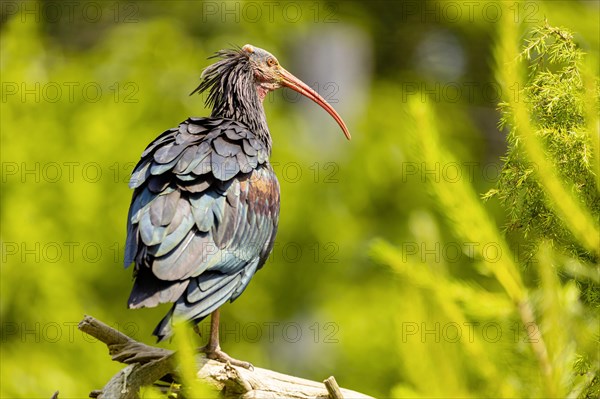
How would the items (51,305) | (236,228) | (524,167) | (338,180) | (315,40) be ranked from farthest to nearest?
(315,40), (338,180), (51,305), (236,228), (524,167)

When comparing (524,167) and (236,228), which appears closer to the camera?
(524,167)

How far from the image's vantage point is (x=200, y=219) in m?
5.08

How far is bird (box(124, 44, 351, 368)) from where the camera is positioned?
480 centimetres

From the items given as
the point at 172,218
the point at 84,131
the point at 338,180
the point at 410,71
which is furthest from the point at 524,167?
the point at 410,71

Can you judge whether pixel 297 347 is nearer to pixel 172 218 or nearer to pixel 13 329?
pixel 13 329

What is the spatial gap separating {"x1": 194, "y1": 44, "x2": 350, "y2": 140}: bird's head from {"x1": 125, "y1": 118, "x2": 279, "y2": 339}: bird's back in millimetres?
742

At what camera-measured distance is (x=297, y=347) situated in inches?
567

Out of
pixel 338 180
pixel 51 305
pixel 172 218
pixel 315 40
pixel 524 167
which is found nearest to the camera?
pixel 524 167

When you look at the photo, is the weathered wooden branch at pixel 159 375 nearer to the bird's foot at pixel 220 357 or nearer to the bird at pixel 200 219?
the bird's foot at pixel 220 357

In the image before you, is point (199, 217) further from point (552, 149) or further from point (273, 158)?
point (273, 158)

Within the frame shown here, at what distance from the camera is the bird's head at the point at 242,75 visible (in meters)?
6.66

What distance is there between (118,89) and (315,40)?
4.08 metres

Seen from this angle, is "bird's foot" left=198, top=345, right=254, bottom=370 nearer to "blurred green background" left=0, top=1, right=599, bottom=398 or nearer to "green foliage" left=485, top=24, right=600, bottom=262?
"green foliage" left=485, top=24, right=600, bottom=262

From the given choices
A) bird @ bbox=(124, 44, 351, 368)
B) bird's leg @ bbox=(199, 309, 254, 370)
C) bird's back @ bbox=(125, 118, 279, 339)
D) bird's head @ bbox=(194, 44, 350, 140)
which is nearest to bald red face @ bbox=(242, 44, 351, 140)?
bird's head @ bbox=(194, 44, 350, 140)
